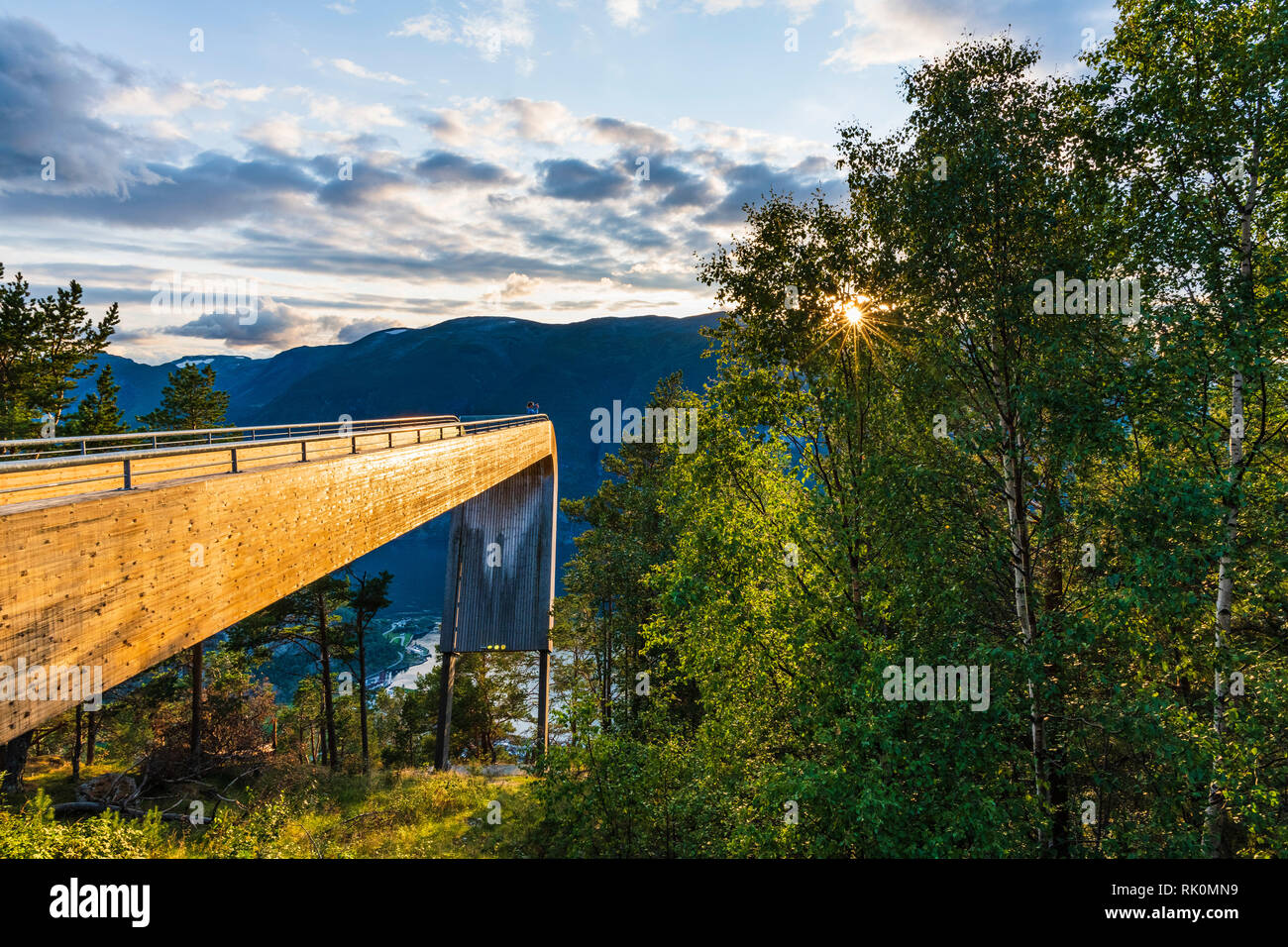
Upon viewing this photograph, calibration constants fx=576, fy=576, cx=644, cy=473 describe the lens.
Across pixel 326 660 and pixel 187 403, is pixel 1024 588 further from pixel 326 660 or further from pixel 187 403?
pixel 187 403

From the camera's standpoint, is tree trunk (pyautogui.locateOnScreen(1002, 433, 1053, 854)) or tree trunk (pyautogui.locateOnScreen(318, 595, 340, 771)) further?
tree trunk (pyautogui.locateOnScreen(318, 595, 340, 771))

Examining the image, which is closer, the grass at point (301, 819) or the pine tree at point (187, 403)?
the grass at point (301, 819)

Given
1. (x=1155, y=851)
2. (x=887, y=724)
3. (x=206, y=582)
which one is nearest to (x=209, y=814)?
(x=206, y=582)

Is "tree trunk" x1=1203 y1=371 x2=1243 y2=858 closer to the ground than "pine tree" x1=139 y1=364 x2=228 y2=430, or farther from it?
closer to the ground

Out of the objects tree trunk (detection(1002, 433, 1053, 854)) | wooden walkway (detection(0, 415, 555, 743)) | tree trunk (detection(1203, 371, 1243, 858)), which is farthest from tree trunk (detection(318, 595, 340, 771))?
tree trunk (detection(1203, 371, 1243, 858))

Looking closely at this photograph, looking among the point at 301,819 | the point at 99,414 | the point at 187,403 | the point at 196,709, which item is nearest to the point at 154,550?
the point at 301,819

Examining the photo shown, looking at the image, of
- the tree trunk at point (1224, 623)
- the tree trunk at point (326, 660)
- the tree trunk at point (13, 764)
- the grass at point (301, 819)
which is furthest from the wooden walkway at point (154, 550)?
the tree trunk at point (13, 764)

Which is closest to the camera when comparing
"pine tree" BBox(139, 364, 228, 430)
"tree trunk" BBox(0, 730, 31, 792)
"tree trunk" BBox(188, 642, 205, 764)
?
"tree trunk" BBox(0, 730, 31, 792)

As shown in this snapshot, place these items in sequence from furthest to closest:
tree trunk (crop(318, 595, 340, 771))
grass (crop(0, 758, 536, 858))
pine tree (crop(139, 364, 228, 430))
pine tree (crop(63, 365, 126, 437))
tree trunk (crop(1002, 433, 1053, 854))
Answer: pine tree (crop(139, 364, 228, 430)) → tree trunk (crop(318, 595, 340, 771)) → pine tree (crop(63, 365, 126, 437)) → grass (crop(0, 758, 536, 858)) → tree trunk (crop(1002, 433, 1053, 854))

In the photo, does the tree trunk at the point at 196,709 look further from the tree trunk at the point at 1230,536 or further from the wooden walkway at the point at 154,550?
the tree trunk at the point at 1230,536

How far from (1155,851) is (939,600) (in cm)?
433

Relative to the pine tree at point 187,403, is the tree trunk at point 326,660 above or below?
below

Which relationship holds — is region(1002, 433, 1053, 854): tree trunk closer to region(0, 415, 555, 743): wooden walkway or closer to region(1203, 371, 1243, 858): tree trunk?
region(1203, 371, 1243, 858): tree trunk
